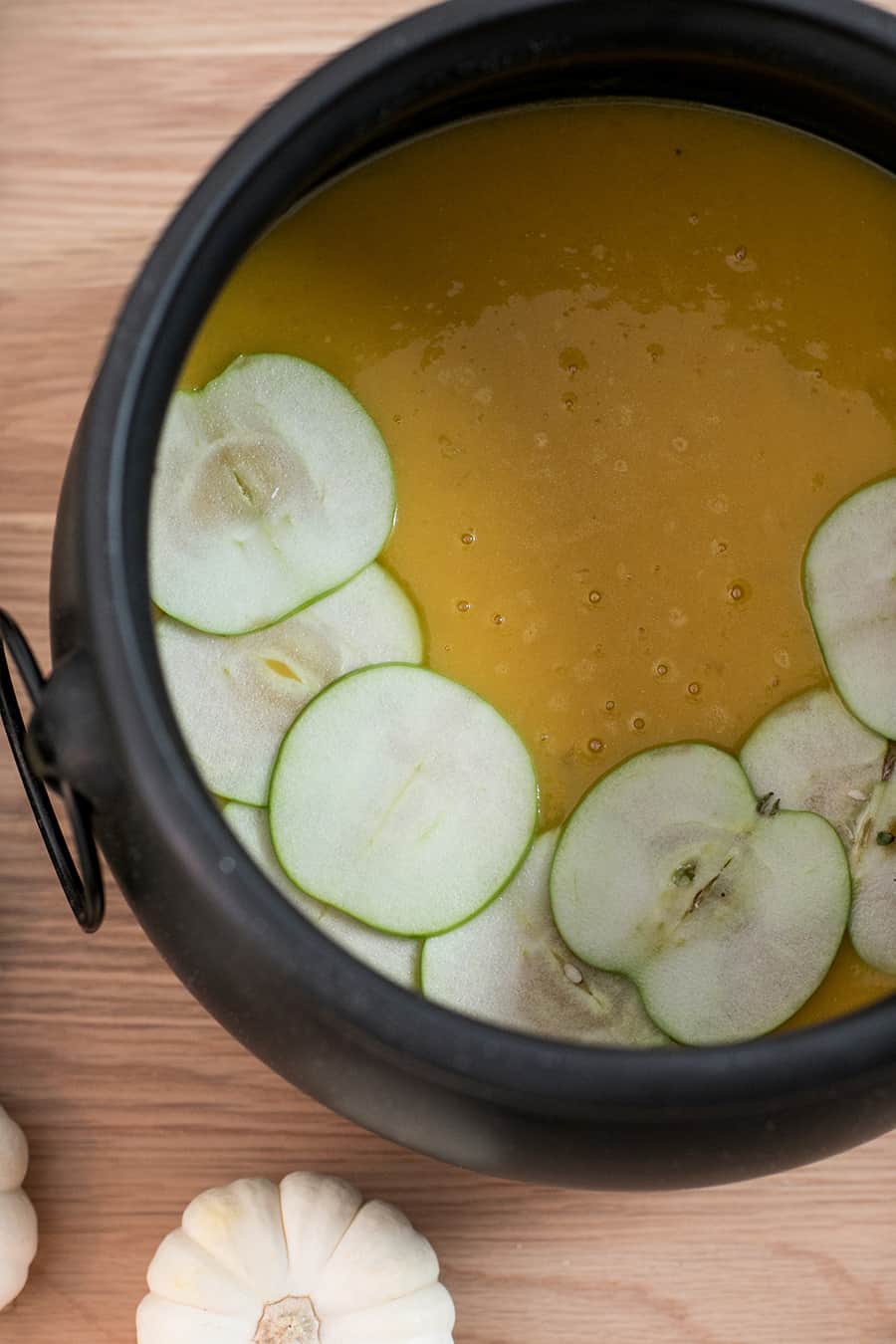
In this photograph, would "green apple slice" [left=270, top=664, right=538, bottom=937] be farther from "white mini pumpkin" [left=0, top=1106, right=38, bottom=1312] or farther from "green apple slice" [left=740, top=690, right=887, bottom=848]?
"white mini pumpkin" [left=0, top=1106, right=38, bottom=1312]

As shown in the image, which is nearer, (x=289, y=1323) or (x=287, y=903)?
(x=287, y=903)

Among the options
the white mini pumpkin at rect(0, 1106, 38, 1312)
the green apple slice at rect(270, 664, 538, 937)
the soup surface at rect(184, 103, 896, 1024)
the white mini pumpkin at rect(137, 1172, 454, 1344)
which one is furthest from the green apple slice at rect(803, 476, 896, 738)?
the white mini pumpkin at rect(0, 1106, 38, 1312)

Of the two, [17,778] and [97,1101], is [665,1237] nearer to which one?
[97,1101]

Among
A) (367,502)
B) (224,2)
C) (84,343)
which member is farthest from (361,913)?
(224,2)

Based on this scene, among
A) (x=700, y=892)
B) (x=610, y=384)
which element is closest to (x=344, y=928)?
(x=700, y=892)

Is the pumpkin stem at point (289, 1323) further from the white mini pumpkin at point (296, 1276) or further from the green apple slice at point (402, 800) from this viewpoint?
the green apple slice at point (402, 800)

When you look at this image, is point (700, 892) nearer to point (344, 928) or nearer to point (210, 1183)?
point (344, 928)
